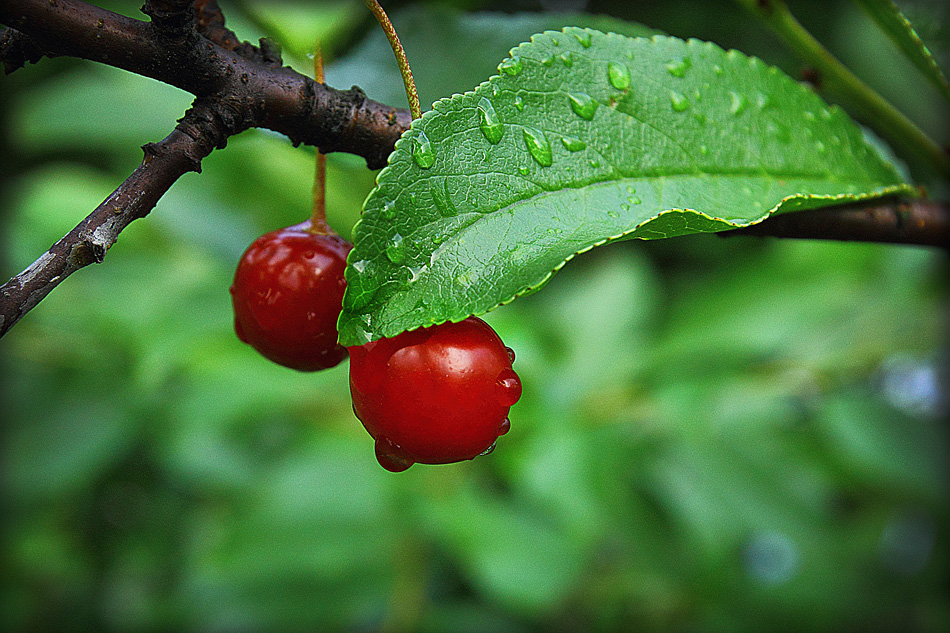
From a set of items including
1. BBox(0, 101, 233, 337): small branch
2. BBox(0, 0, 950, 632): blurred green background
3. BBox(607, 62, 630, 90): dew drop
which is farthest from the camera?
BBox(0, 0, 950, 632): blurred green background

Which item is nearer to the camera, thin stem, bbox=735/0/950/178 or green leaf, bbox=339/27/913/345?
green leaf, bbox=339/27/913/345

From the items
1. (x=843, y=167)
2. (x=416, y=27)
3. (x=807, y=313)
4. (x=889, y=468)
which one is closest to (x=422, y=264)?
(x=843, y=167)

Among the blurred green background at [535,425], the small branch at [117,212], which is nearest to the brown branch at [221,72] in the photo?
the small branch at [117,212]

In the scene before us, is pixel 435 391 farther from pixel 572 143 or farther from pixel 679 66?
pixel 679 66

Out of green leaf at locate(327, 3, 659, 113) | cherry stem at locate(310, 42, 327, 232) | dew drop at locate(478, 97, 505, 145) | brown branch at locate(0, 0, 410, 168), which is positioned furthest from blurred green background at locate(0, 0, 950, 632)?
dew drop at locate(478, 97, 505, 145)

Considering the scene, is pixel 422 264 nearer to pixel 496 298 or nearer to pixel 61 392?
pixel 496 298

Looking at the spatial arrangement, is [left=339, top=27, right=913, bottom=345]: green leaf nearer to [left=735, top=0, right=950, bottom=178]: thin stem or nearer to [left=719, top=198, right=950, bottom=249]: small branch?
[left=719, top=198, right=950, bottom=249]: small branch

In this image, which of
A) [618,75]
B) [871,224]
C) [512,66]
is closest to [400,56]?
[512,66]

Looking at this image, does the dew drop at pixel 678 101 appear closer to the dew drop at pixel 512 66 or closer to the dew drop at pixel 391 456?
the dew drop at pixel 512 66
